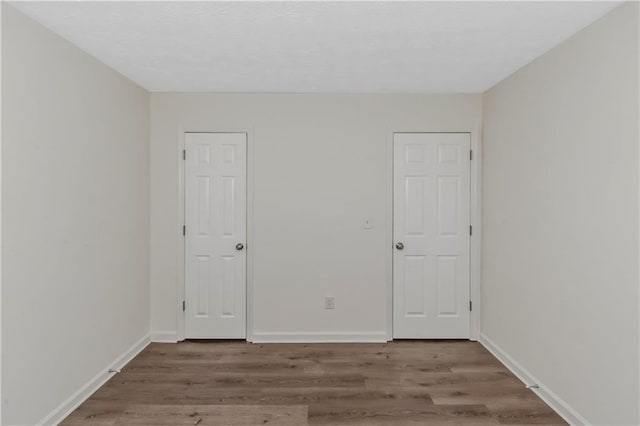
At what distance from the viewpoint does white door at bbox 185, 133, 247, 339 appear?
13.0 feet

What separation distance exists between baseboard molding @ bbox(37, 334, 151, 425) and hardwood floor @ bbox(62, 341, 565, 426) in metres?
0.04

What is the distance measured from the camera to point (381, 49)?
9.05ft

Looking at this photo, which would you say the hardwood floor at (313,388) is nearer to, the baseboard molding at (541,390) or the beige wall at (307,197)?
the baseboard molding at (541,390)

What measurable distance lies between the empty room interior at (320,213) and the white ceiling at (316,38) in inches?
0.8

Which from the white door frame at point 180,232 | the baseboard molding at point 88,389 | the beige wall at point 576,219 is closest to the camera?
the beige wall at point 576,219

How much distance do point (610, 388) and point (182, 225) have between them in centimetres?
357

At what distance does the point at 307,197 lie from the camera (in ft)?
13.1

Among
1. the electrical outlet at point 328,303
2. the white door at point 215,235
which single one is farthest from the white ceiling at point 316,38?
the electrical outlet at point 328,303

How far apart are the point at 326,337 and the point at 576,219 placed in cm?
245

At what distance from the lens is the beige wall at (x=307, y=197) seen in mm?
3959

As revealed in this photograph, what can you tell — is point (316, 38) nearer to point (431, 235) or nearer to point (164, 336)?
point (431, 235)

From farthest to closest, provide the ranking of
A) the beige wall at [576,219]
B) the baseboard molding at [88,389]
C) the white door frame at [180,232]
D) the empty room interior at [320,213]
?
the white door frame at [180,232]
the baseboard molding at [88,389]
the empty room interior at [320,213]
the beige wall at [576,219]

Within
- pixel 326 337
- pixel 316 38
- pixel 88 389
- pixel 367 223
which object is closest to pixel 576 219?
pixel 367 223

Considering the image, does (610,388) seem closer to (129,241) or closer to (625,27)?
(625,27)
